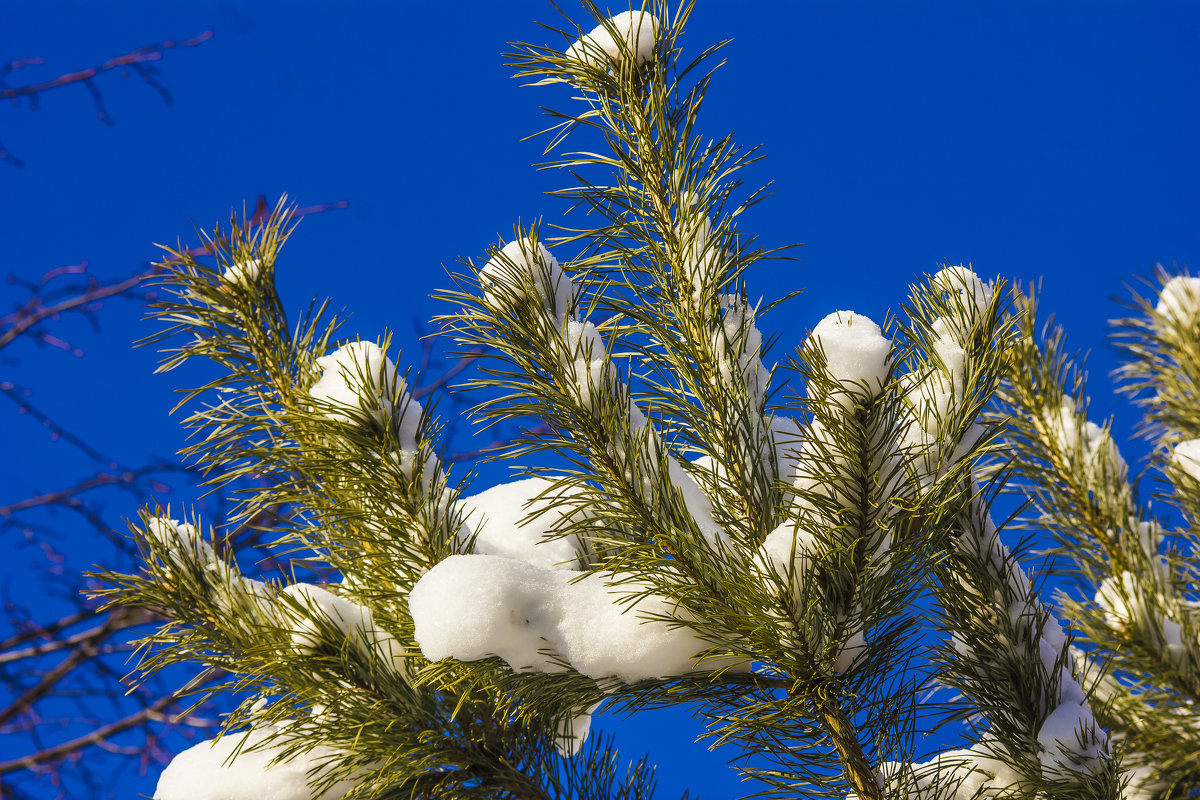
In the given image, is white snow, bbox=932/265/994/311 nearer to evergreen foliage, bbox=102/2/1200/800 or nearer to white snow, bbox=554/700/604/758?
evergreen foliage, bbox=102/2/1200/800

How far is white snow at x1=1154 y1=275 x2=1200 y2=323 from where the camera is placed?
1.50m

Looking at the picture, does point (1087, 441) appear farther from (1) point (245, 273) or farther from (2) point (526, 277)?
(1) point (245, 273)

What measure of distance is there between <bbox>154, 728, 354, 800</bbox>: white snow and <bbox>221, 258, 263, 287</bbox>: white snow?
1.42 feet

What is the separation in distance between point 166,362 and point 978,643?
0.89 m

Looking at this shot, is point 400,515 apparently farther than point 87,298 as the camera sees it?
No

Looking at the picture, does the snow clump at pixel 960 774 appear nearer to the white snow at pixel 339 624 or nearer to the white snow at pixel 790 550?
the white snow at pixel 790 550

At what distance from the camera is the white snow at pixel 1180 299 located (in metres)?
1.50

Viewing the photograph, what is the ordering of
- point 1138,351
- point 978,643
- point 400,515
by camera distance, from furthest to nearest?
point 1138,351
point 978,643
point 400,515

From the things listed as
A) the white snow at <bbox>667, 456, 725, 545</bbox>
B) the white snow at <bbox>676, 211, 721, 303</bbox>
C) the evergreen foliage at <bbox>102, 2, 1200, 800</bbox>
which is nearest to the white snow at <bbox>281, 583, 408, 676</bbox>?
the evergreen foliage at <bbox>102, 2, 1200, 800</bbox>

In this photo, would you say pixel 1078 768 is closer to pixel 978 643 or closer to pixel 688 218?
pixel 978 643

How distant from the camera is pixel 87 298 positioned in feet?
9.64

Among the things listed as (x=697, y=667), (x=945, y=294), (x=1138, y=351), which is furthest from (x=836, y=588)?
(x=1138, y=351)

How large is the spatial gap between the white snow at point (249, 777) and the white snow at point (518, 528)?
24 cm

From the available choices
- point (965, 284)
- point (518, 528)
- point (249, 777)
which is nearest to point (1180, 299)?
point (965, 284)
